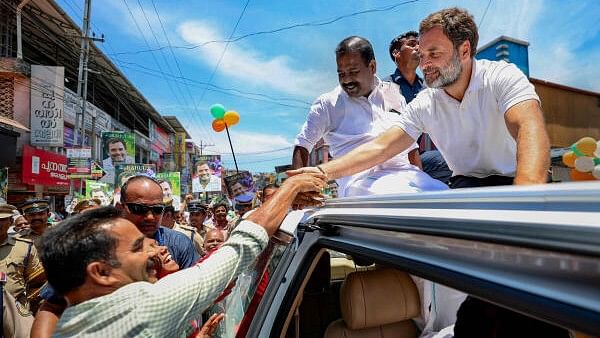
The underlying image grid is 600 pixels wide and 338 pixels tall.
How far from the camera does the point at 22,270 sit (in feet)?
14.4

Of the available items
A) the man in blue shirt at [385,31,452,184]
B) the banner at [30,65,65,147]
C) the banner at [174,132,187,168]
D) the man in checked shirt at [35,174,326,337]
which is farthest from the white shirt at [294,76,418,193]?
the banner at [174,132,187,168]

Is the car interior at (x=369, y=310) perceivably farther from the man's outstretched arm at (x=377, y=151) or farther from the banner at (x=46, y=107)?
the banner at (x=46, y=107)

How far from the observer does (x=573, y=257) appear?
0.64 metres

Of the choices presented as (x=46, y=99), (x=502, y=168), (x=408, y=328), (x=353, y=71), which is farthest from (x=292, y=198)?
(x=46, y=99)

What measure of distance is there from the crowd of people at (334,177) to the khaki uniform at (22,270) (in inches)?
40.9

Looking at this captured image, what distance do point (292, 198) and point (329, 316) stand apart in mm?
769

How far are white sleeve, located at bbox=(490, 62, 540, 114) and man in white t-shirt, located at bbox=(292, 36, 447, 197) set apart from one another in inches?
25.9

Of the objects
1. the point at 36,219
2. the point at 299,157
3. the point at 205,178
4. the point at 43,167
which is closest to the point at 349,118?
the point at 299,157

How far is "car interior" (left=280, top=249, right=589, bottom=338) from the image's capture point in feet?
5.21

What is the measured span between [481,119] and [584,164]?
0.67 metres

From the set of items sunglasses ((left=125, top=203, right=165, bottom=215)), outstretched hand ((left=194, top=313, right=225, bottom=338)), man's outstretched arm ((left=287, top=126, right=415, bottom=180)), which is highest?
man's outstretched arm ((left=287, top=126, right=415, bottom=180))

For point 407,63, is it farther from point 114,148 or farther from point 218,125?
point 114,148

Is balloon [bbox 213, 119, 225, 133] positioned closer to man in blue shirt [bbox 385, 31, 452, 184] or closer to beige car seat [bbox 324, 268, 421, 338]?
man in blue shirt [bbox 385, 31, 452, 184]

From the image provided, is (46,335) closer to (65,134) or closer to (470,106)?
(470,106)
